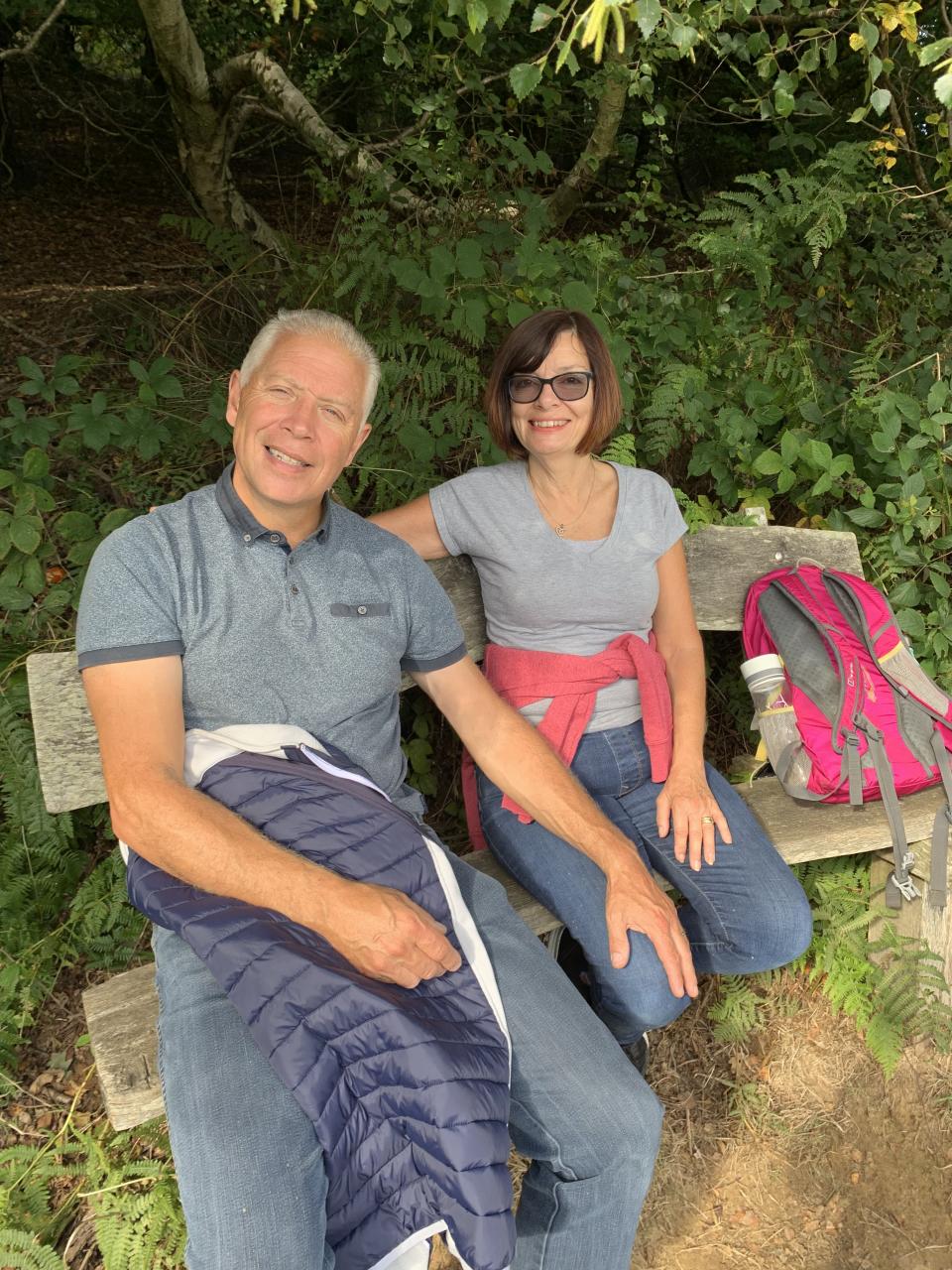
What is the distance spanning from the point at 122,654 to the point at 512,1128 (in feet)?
4.51

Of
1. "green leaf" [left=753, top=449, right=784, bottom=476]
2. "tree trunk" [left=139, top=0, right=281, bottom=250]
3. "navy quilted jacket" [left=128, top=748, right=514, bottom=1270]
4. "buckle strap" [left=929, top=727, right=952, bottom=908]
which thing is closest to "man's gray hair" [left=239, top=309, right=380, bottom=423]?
"navy quilted jacket" [left=128, top=748, right=514, bottom=1270]

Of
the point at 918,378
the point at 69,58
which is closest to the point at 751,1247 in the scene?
the point at 918,378

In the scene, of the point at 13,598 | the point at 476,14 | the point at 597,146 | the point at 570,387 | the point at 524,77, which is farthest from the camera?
the point at 597,146

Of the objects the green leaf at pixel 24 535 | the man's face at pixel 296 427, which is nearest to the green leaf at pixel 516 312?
the man's face at pixel 296 427

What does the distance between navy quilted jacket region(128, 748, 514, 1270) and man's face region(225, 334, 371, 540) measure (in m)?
0.95

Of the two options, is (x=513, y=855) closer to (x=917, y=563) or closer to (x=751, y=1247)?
(x=751, y=1247)

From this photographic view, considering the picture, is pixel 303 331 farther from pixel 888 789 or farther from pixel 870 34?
pixel 888 789

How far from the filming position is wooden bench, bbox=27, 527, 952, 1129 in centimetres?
223

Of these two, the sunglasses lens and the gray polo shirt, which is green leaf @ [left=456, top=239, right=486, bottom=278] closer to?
the sunglasses lens

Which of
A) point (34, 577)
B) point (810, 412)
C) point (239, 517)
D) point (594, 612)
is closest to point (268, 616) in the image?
point (239, 517)

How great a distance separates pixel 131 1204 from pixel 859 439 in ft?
12.4

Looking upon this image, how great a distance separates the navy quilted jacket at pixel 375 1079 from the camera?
5.93 feet

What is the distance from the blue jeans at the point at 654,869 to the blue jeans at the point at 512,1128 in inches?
7.6

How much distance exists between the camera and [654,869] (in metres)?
2.88
